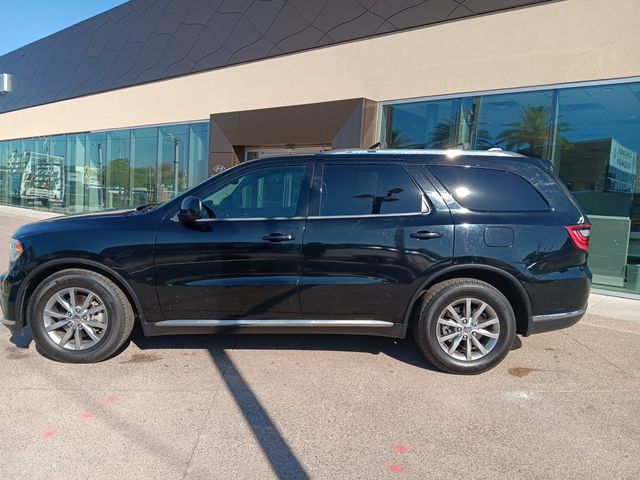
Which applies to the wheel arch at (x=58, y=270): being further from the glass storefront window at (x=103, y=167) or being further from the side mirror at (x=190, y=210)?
the glass storefront window at (x=103, y=167)

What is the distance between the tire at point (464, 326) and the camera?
155 inches

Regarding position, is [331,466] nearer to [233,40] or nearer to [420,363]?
[420,363]

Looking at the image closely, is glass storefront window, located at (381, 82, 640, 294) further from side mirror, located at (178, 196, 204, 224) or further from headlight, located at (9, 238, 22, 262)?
headlight, located at (9, 238, 22, 262)

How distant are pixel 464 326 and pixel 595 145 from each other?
5.27 metres

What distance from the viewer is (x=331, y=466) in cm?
265

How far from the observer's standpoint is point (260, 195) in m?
4.20

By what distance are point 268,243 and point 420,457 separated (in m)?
2.03

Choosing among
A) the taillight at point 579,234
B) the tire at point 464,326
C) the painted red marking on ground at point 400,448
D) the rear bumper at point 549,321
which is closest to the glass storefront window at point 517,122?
the taillight at point 579,234

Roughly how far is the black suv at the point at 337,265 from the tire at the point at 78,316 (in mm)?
11

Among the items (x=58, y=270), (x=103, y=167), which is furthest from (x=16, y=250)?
(x=103, y=167)

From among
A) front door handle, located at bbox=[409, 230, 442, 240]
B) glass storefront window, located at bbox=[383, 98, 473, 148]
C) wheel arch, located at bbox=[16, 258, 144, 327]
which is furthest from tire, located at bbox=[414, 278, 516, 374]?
glass storefront window, located at bbox=[383, 98, 473, 148]

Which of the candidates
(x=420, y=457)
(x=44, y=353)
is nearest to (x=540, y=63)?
(x=420, y=457)

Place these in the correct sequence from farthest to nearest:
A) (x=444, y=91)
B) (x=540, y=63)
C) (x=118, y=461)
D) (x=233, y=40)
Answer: (x=233, y=40), (x=444, y=91), (x=540, y=63), (x=118, y=461)

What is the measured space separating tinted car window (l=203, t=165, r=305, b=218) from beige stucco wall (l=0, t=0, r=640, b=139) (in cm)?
576
